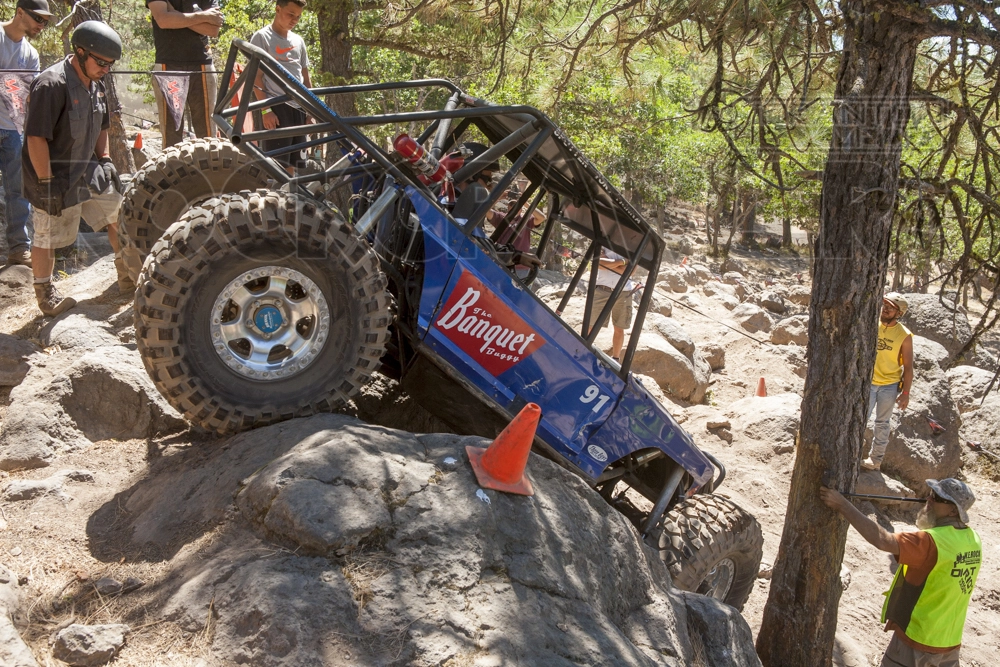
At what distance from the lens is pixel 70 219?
5609 millimetres

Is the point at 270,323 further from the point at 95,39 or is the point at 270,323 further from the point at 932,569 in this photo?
the point at 932,569

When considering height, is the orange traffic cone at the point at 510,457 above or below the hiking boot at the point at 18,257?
below

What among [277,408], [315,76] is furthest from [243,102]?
[315,76]

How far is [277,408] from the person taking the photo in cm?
378

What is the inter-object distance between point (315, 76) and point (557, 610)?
834 centimetres

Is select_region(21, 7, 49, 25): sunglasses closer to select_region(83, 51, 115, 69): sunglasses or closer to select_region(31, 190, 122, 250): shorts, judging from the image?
select_region(83, 51, 115, 69): sunglasses

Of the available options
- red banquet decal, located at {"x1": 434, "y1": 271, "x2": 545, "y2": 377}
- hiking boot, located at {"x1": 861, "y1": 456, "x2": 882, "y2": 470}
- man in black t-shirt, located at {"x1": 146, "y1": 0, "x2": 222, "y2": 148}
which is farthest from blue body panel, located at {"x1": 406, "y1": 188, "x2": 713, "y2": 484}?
hiking boot, located at {"x1": 861, "y1": 456, "x2": 882, "y2": 470}

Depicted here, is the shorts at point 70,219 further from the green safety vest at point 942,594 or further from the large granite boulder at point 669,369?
the large granite boulder at point 669,369

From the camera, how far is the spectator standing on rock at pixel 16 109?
636cm

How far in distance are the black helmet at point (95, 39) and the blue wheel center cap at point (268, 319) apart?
257 cm

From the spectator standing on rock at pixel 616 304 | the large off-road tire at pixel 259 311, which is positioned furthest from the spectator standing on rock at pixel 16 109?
the spectator standing on rock at pixel 616 304

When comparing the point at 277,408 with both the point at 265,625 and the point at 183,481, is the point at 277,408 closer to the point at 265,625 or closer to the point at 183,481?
the point at 183,481

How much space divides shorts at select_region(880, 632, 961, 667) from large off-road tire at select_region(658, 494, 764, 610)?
35.6 inches

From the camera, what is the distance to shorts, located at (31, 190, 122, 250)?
5504mm
